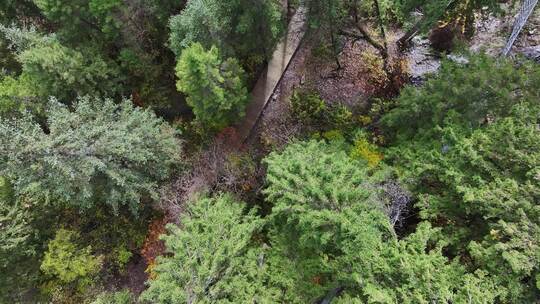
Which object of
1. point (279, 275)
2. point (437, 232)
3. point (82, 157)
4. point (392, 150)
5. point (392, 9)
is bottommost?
point (279, 275)

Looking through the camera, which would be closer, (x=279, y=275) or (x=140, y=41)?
(x=279, y=275)

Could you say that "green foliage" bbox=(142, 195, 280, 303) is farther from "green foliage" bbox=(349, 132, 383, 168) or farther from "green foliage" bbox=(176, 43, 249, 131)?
"green foliage" bbox=(349, 132, 383, 168)

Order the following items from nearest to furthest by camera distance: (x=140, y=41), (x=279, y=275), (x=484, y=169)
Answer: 1. (x=484, y=169)
2. (x=279, y=275)
3. (x=140, y=41)

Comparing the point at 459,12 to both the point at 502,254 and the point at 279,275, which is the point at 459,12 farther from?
the point at 279,275

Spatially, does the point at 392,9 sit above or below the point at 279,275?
above

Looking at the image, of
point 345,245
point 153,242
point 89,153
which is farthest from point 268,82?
point 345,245

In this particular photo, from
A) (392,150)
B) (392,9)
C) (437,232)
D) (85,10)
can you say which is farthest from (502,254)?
(85,10)

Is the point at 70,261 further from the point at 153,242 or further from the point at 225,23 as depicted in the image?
the point at 225,23
